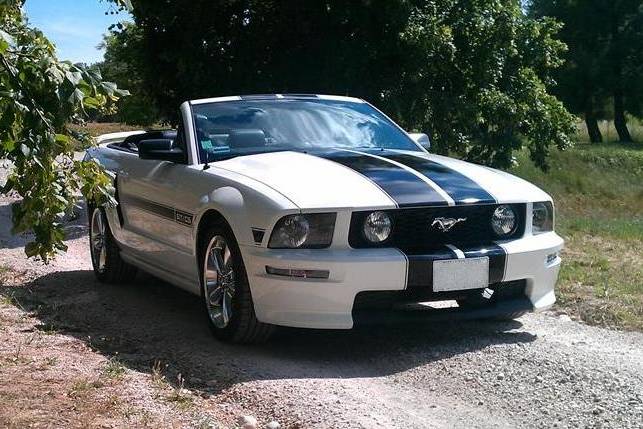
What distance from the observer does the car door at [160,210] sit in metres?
6.51

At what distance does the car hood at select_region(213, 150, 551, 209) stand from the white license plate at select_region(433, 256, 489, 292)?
1.19ft

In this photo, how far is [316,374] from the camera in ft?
17.4

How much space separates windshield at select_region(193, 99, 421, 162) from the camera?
6.77 meters

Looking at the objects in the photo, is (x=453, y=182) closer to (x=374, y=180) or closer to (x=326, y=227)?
(x=374, y=180)

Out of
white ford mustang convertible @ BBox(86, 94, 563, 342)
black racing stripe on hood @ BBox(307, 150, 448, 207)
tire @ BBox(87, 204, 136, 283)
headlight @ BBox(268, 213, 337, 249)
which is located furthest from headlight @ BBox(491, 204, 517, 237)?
tire @ BBox(87, 204, 136, 283)

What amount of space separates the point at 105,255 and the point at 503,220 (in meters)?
3.83

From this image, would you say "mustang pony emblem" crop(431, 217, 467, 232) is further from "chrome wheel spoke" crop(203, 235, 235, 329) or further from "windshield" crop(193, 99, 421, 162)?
"windshield" crop(193, 99, 421, 162)

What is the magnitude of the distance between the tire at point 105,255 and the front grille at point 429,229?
3.29 metres

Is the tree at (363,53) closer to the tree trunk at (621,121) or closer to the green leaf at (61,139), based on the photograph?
the green leaf at (61,139)

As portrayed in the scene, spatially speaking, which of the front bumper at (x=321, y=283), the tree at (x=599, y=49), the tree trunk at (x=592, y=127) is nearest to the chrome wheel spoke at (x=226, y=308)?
the front bumper at (x=321, y=283)

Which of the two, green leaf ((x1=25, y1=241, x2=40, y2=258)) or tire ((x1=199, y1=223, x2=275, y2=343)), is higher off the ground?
green leaf ((x1=25, y1=241, x2=40, y2=258))

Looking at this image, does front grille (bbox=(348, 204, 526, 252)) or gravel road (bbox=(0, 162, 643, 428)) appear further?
front grille (bbox=(348, 204, 526, 252))

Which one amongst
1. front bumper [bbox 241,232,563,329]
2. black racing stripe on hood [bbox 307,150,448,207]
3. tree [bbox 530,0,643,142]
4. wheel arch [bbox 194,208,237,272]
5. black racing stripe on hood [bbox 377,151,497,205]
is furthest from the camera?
tree [bbox 530,0,643,142]

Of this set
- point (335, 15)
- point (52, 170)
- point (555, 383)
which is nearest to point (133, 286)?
point (52, 170)
